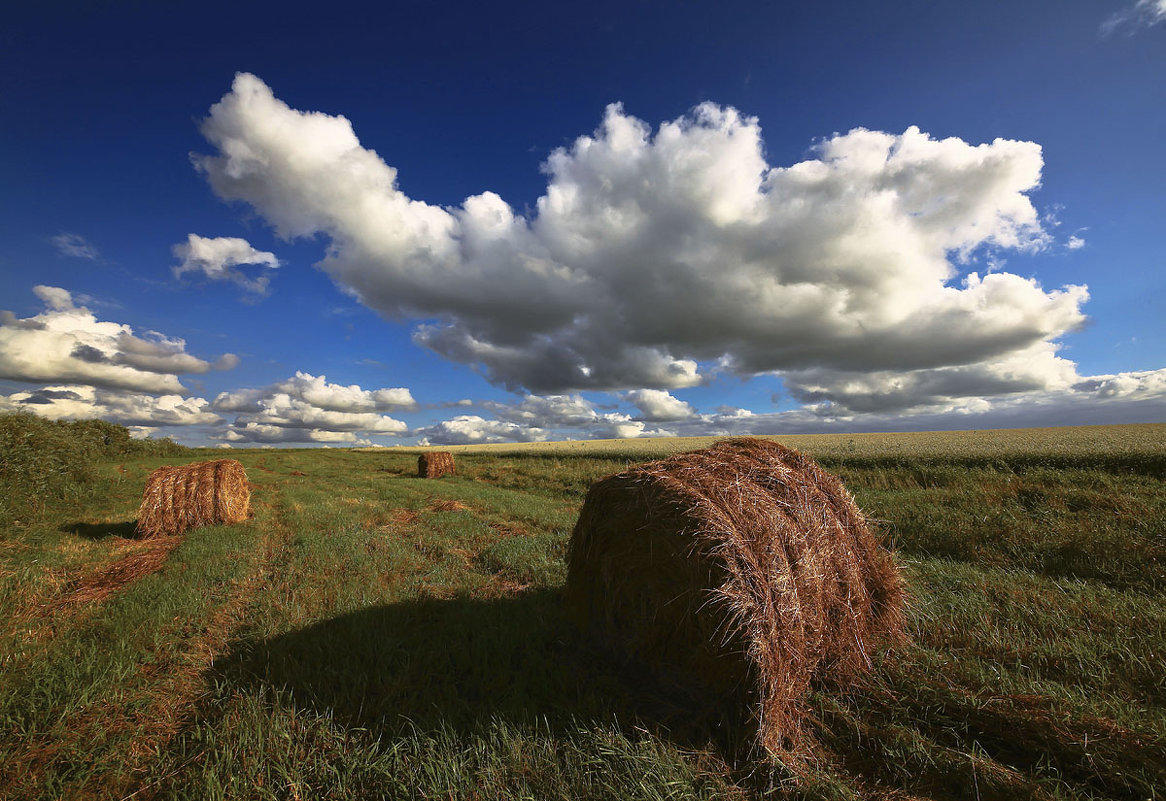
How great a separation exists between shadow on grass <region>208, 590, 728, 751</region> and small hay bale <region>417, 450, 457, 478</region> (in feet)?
75.8

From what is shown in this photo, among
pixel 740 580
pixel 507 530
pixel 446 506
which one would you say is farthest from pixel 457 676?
pixel 446 506

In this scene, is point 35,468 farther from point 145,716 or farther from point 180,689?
point 145,716

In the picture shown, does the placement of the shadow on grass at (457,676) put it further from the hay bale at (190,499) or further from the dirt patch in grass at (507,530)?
the hay bale at (190,499)

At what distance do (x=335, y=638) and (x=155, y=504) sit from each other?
10.5m

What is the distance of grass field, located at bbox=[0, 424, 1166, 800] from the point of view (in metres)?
3.01

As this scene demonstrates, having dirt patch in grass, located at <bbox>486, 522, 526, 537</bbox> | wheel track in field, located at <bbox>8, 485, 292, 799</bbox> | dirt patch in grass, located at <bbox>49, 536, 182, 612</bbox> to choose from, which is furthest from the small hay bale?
wheel track in field, located at <bbox>8, 485, 292, 799</bbox>

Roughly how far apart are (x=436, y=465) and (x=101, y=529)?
643 inches

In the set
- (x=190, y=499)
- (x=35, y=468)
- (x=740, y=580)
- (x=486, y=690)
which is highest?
(x=35, y=468)

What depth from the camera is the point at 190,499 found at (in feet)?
38.4

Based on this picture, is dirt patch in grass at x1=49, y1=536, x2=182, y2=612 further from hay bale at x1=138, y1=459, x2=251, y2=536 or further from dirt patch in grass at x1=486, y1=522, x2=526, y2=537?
dirt patch in grass at x1=486, y1=522, x2=526, y2=537

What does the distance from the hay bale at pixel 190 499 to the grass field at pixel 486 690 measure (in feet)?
11.6

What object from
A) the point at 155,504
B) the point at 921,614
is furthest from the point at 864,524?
the point at 155,504

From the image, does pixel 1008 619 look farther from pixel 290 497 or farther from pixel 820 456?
pixel 290 497

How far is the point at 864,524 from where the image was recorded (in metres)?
4.84
